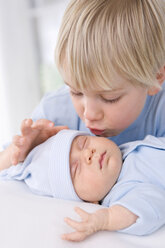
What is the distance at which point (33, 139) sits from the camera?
3.90ft

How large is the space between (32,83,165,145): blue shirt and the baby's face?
0.99 ft

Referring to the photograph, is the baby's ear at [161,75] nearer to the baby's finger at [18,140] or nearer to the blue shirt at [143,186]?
the blue shirt at [143,186]

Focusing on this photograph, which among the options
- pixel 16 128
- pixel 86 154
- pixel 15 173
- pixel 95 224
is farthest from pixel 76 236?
pixel 16 128

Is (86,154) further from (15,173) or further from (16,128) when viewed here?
(16,128)

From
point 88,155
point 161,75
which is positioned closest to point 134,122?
point 161,75

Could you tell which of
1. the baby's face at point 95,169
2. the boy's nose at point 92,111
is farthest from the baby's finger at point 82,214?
the boy's nose at point 92,111

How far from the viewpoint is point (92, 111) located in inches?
41.7

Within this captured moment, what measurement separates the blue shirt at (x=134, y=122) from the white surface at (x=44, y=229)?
1.62 ft

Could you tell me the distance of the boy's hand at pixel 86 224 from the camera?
2.54 feet

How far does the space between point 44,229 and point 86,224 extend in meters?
0.10

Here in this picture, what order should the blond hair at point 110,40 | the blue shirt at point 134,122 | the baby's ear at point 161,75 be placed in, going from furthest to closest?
the blue shirt at point 134,122 < the baby's ear at point 161,75 < the blond hair at point 110,40

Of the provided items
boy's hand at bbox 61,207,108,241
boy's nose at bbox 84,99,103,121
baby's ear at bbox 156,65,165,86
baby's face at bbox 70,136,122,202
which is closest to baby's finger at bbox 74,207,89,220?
boy's hand at bbox 61,207,108,241

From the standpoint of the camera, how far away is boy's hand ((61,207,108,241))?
77 cm

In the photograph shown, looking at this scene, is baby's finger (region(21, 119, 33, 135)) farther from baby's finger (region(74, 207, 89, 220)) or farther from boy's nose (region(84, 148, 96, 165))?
baby's finger (region(74, 207, 89, 220))
